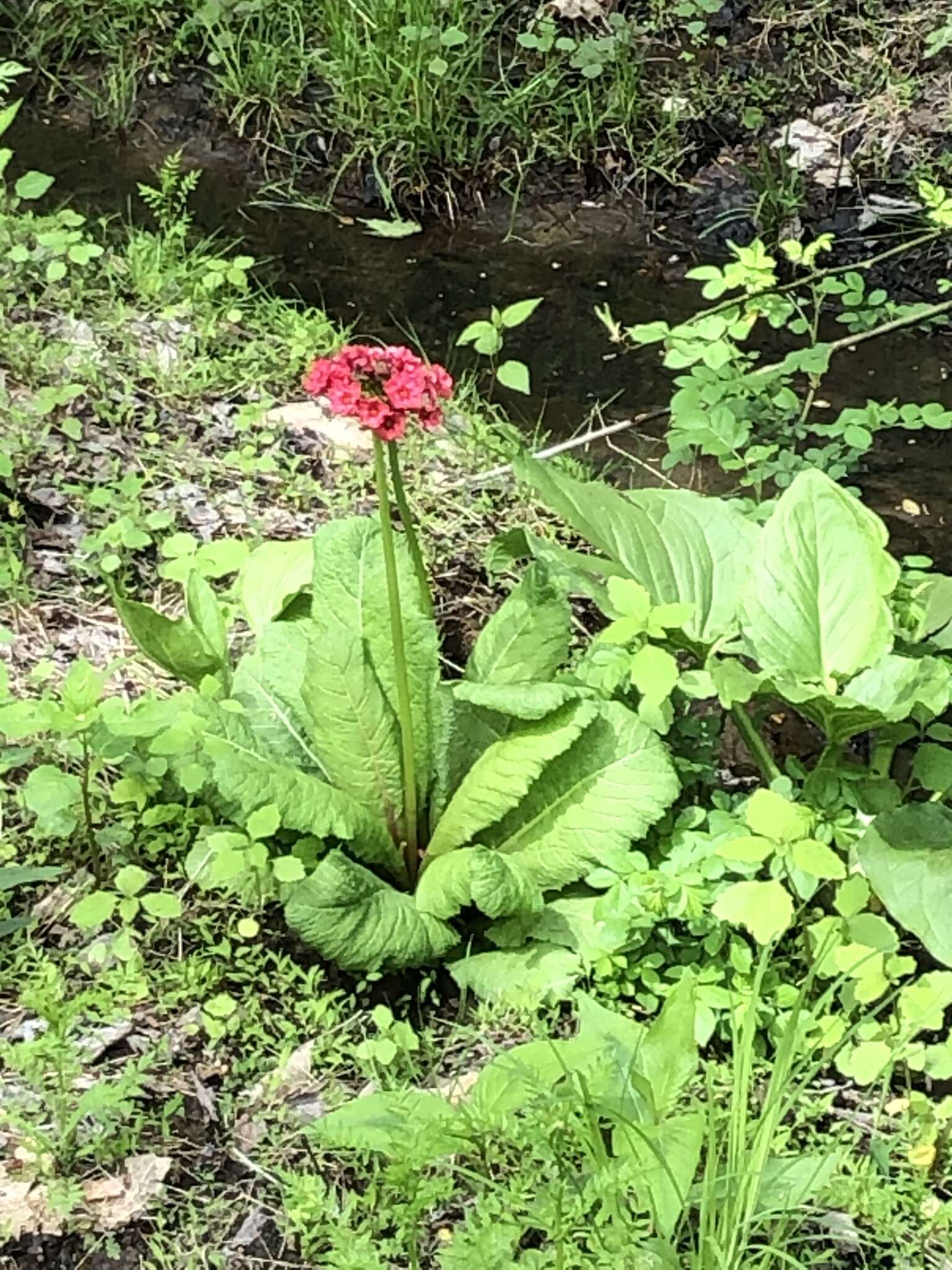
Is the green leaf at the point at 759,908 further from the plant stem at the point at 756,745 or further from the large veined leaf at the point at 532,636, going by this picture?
the large veined leaf at the point at 532,636

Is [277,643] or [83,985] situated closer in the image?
[83,985]

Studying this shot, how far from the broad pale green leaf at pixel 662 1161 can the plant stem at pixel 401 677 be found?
623 mm

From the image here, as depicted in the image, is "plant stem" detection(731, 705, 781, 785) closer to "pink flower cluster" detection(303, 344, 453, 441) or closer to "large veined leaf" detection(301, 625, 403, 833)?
"large veined leaf" detection(301, 625, 403, 833)

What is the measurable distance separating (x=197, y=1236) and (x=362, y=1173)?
0.71 ft

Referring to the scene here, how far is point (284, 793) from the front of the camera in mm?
1970

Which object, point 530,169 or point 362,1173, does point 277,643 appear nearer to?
point 362,1173

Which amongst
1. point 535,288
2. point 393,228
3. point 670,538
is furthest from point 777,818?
point 393,228

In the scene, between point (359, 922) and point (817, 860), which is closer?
point (817, 860)

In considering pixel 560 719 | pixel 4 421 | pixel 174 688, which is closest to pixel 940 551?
pixel 560 719

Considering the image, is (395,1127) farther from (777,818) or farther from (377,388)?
(377,388)

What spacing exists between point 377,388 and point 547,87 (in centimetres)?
347

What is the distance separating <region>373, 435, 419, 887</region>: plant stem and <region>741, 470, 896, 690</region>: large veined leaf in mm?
550

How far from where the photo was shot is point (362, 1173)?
1748 millimetres

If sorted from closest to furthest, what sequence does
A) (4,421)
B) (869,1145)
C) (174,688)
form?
(869,1145) → (174,688) → (4,421)
